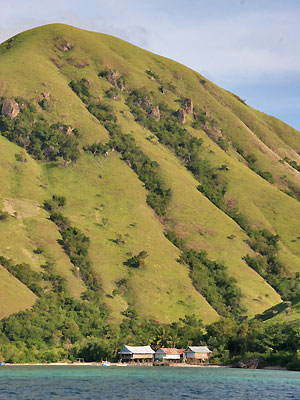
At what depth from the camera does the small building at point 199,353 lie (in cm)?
19362

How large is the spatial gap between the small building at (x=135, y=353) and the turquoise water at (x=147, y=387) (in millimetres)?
55717

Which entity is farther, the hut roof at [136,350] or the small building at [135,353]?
the small building at [135,353]

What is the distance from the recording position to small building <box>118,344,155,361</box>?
194 m

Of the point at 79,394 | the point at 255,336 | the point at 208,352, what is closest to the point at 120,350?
the point at 208,352

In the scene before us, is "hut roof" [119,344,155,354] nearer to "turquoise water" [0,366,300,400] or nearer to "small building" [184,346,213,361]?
"small building" [184,346,213,361]

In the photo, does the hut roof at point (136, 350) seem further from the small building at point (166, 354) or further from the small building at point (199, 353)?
the small building at point (199, 353)

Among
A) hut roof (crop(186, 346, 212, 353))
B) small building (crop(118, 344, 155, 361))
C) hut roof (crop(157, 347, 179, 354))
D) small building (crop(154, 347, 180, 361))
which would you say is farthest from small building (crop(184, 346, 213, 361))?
small building (crop(118, 344, 155, 361))

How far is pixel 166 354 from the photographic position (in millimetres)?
196750

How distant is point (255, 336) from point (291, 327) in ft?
35.0

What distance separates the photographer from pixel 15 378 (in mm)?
125062

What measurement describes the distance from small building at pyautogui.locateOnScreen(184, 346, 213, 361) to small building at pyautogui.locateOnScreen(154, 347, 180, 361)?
146 inches

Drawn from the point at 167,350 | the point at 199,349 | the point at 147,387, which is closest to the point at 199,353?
the point at 199,349

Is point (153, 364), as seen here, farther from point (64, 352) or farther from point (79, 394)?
point (79, 394)

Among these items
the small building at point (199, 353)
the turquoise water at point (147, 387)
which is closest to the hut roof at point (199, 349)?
the small building at point (199, 353)
